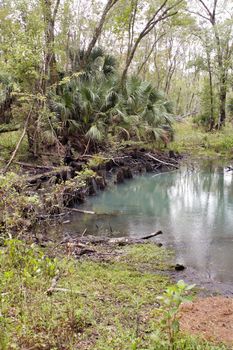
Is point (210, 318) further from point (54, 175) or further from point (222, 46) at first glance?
point (222, 46)

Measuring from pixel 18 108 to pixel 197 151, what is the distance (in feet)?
38.2

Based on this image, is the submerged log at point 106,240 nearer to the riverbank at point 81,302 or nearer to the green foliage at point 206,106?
the riverbank at point 81,302

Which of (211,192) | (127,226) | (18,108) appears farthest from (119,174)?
(127,226)

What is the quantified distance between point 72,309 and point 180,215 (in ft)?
20.9

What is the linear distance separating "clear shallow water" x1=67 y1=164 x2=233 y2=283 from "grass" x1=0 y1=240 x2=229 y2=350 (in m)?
1.69

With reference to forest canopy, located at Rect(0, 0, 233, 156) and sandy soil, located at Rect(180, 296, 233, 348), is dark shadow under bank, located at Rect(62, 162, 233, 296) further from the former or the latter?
forest canopy, located at Rect(0, 0, 233, 156)

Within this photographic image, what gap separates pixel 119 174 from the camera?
13.5 metres

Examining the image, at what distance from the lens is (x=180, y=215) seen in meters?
9.34

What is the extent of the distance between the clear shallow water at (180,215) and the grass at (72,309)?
1.69 meters

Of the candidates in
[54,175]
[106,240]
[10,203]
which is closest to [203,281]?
[106,240]

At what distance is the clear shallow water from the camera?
6.48 metres

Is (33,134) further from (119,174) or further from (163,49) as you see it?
(163,49)

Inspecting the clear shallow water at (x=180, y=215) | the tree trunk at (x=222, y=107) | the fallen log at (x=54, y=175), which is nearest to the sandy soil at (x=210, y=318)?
the clear shallow water at (x=180, y=215)

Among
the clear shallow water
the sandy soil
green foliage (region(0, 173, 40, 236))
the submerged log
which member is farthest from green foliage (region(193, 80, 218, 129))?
the sandy soil
